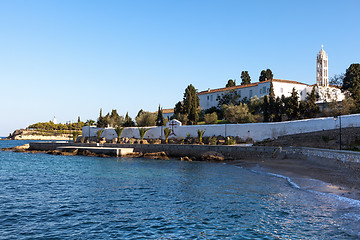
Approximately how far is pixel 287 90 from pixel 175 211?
62728mm

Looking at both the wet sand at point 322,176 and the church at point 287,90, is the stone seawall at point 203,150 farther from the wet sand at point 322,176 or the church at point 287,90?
the church at point 287,90

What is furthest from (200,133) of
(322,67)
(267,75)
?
(322,67)

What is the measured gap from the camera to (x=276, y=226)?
12125 millimetres

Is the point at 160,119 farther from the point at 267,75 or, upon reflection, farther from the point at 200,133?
the point at 267,75

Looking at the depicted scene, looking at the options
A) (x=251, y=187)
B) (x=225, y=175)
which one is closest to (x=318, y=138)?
(x=225, y=175)

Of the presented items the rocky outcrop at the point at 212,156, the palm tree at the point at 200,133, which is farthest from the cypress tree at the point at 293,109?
the rocky outcrop at the point at 212,156

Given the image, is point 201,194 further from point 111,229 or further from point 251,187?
point 111,229

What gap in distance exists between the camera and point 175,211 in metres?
14.6

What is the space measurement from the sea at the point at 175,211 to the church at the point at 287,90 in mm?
44332

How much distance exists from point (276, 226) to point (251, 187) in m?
8.10

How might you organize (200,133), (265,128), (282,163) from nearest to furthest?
1. (282,163)
2. (265,128)
3. (200,133)

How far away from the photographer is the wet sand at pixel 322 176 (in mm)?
18075

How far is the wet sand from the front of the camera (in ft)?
59.3

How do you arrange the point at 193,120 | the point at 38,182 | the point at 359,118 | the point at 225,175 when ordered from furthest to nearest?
the point at 193,120
the point at 359,118
the point at 225,175
the point at 38,182
